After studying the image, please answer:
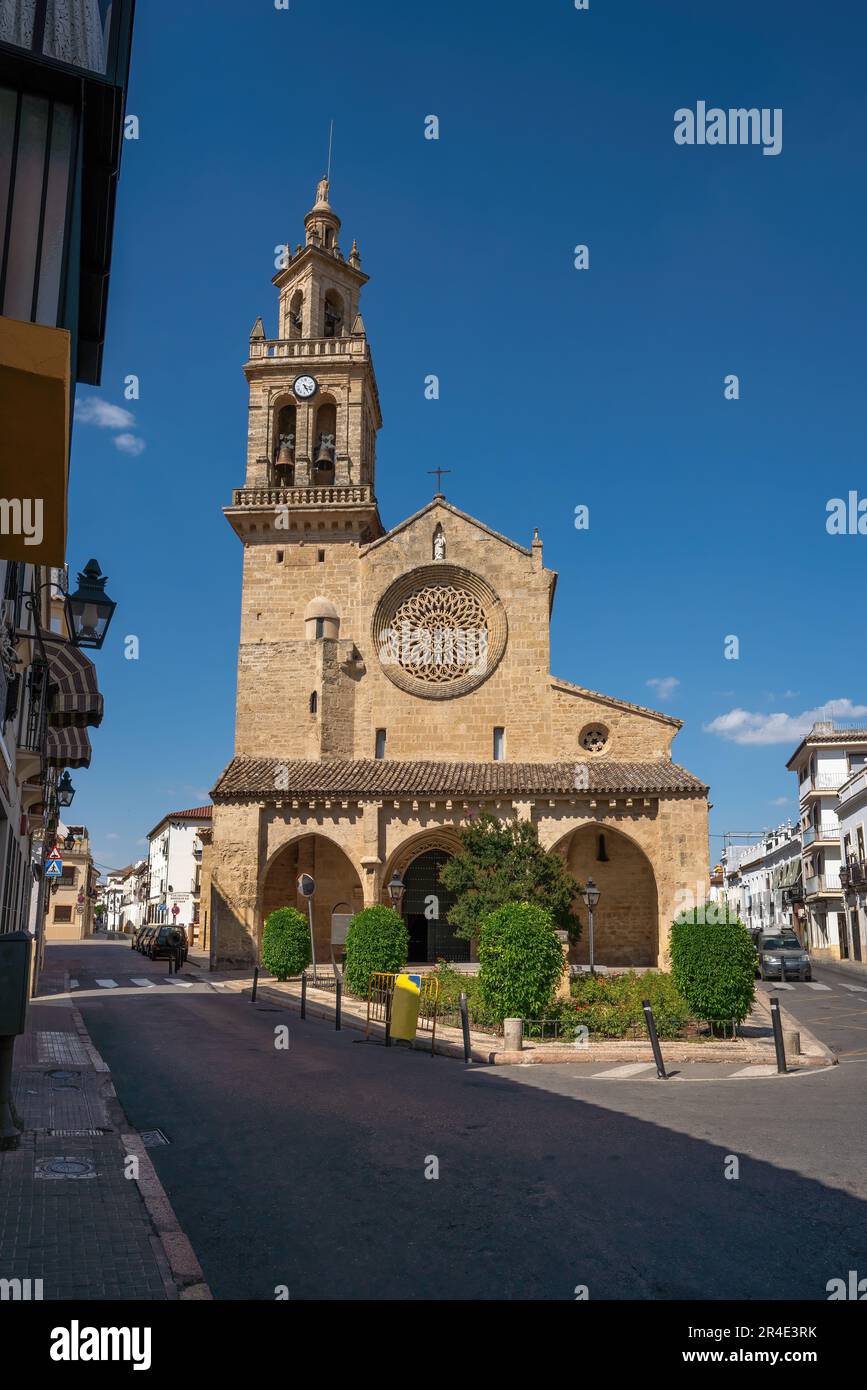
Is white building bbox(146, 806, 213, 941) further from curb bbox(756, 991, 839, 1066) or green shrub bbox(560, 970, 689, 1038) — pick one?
curb bbox(756, 991, 839, 1066)

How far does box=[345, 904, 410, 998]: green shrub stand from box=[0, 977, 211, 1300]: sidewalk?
8750 mm

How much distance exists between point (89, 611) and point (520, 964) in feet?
29.1

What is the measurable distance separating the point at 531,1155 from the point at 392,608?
26228mm

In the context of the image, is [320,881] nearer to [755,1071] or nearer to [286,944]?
[286,944]

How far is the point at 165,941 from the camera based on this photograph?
37.2 m

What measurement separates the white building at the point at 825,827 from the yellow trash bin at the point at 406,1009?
1526 inches

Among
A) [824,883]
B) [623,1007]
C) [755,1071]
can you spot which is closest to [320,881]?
[623,1007]

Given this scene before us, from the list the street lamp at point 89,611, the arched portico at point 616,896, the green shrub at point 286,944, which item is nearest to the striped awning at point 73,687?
the street lamp at point 89,611

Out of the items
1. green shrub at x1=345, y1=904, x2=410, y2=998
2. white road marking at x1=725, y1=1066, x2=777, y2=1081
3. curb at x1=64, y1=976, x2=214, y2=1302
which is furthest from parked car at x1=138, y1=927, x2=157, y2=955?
curb at x1=64, y1=976, x2=214, y2=1302

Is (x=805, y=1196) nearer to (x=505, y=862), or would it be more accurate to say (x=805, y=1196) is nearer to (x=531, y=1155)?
(x=531, y=1155)

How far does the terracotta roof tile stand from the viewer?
92.7ft

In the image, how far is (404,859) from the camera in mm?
29906

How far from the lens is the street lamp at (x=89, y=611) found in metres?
9.83

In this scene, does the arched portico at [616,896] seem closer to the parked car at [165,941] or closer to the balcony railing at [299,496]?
the balcony railing at [299,496]
